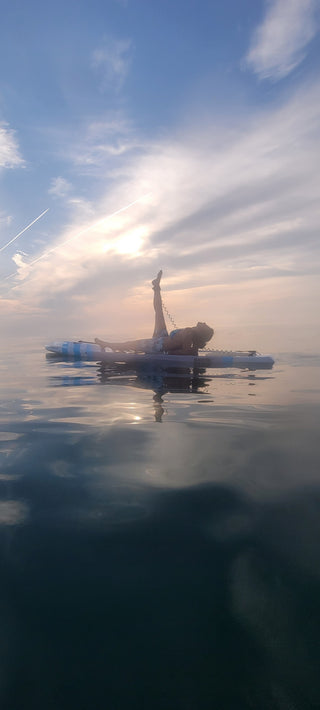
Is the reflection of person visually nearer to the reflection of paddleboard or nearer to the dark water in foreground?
the reflection of paddleboard

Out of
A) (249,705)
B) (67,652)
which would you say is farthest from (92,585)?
(249,705)

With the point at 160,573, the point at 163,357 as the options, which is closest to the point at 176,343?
the point at 163,357

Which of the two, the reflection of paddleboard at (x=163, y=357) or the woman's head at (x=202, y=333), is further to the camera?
the woman's head at (x=202, y=333)

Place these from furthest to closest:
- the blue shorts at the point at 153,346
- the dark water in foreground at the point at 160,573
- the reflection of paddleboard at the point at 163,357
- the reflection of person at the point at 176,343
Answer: the blue shorts at the point at 153,346 → the reflection of person at the point at 176,343 → the reflection of paddleboard at the point at 163,357 → the dark water in foreground at the point at 160,573

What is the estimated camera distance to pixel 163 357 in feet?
69.0

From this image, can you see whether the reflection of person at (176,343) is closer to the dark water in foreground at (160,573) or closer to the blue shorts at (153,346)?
the blue shorts at (153,346)

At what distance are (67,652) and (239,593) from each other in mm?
1431

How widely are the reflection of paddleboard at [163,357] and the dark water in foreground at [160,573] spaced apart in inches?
549

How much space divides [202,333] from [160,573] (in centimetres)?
1910

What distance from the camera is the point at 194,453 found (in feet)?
20.3

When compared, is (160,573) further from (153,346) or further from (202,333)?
(153,346)

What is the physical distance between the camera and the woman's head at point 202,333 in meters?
21.8

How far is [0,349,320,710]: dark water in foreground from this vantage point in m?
2.28

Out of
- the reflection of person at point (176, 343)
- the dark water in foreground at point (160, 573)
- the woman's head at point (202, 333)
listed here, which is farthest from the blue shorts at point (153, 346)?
the dark water in foreground at point (160, 573)
